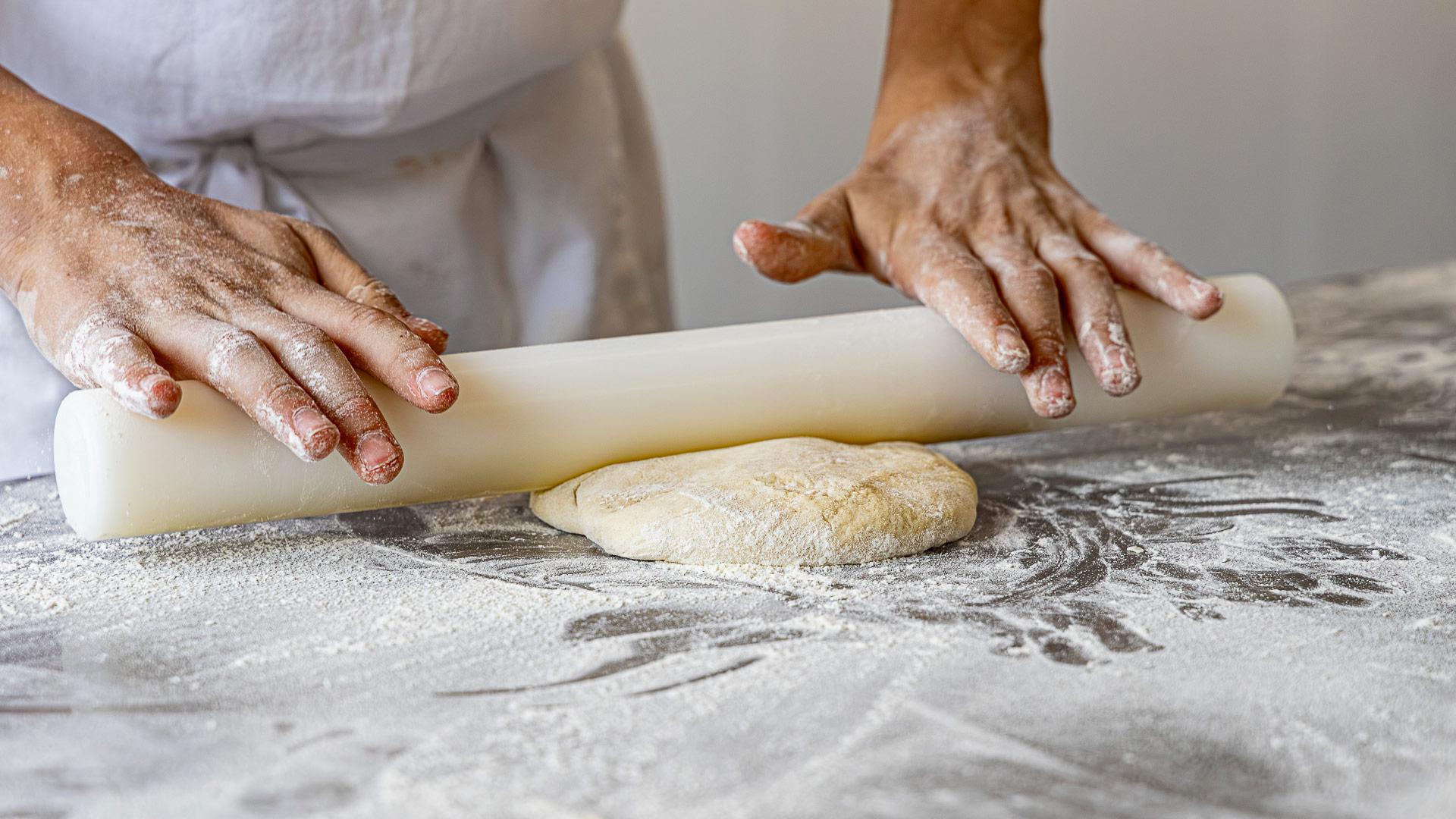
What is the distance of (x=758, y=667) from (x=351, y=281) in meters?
0.71

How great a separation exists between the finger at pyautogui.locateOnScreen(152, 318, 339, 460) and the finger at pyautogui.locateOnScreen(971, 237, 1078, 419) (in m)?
0.77

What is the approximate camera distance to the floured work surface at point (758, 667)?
28.8 inches

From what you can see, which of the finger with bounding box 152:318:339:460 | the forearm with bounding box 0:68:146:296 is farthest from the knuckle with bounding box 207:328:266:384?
the forearm with bounding box 0:68:146:296

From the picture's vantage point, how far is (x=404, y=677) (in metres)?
0.90

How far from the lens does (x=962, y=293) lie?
144cm

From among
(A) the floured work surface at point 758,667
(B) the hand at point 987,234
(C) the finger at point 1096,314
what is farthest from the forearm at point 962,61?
(A) the floured work surface at point 758,667

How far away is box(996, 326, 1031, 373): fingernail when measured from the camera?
53.4 inches

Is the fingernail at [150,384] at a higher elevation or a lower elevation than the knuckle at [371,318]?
lower

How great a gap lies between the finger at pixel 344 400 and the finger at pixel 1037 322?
2.32ft

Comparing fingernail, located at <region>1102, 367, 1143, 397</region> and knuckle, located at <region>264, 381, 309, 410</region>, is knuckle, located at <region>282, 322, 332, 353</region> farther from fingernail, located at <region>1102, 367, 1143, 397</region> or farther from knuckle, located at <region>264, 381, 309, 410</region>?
fingernail, located at <region>1102, 367, 1143, 397</region>

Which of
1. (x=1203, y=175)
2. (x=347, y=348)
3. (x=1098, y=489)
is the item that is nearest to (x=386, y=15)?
(x=347, y=348)

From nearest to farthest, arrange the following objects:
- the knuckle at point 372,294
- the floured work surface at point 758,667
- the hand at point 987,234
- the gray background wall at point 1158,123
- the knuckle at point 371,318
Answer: the floured work surface at point 758,667, the knuckle at point 371,318, the knuckle at point 372,294, the hand at point 987,234, the gray background wall at point 1158,123

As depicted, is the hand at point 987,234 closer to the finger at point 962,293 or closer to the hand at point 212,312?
the finger at point 962,293

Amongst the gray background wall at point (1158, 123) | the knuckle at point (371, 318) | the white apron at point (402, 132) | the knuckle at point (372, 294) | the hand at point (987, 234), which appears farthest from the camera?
the gray background wall at point (1158, 123)
